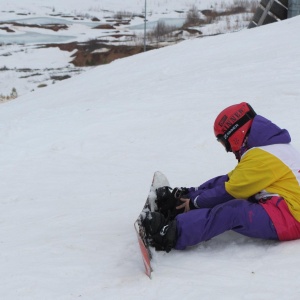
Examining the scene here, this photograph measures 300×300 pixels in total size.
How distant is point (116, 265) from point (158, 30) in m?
32.5

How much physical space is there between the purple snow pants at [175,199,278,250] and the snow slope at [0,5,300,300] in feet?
0.32

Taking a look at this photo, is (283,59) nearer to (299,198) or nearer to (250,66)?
(250,66)

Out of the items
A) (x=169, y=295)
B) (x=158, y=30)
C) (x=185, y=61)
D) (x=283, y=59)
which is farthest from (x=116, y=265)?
(x=158, y=30)

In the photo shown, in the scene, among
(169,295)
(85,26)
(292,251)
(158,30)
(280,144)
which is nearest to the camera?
(169,295)

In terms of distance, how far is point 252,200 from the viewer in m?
2.67

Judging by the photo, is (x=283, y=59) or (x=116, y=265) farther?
(x=283, y=59)

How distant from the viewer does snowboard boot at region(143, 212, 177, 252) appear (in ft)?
8.46

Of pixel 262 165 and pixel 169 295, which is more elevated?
pixel 262 165

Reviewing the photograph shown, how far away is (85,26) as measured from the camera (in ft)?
122

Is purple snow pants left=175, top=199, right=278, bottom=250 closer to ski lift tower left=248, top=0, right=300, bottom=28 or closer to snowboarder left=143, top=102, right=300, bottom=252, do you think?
snowboarder left=143, top=102, right=300, bottom=252

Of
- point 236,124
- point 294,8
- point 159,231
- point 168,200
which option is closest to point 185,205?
point 168,200

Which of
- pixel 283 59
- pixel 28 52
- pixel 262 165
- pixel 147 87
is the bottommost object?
pixel 28 52

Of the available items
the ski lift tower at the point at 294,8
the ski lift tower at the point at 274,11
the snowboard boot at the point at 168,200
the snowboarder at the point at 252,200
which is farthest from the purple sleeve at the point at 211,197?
the ski lift tower at the point at 274,11

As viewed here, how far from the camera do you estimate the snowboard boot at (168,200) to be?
9.76 feet
